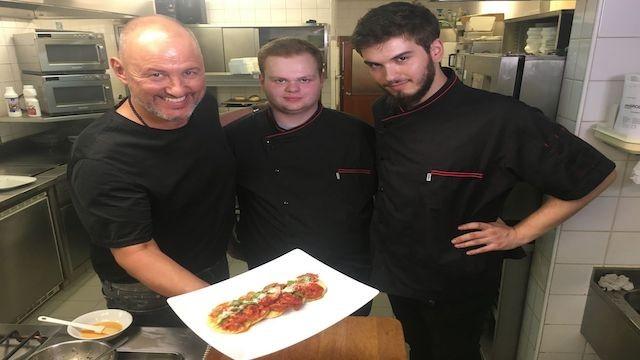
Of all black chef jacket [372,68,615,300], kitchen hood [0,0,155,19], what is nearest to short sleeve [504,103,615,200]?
black chef jacket [372,68,615,300]

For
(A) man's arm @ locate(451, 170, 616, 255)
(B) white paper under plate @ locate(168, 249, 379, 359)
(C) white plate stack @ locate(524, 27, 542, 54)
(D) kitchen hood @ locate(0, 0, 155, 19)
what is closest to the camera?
(B) white paper under plate @ locate(168, 249, 379, 359)

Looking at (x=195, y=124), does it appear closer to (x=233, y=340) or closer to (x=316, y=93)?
(x=316, y=93)

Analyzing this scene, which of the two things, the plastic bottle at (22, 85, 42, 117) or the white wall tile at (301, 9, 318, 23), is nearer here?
the plastic bottle at (22, 85, 42, 117)

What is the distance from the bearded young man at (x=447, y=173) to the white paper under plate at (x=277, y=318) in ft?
1.45

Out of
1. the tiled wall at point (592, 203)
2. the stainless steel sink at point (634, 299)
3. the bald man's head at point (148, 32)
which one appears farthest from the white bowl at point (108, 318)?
the stainless steel sink at point (634, 299)

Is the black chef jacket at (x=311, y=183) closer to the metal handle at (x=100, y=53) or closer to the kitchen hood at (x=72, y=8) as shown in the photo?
the kitchen hood at (x=72, y=8)

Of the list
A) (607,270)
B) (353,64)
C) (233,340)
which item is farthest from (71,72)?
(353,64)

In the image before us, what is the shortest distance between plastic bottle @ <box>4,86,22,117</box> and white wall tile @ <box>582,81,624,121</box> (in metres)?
3.38

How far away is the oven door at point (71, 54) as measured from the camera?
2.95 m

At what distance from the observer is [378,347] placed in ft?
3.36

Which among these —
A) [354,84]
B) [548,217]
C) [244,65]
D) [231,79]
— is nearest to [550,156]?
[548,217]

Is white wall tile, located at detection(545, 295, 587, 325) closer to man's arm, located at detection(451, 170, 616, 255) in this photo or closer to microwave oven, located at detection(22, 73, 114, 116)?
man's arm, located at detection(451, 170, 616, 255)

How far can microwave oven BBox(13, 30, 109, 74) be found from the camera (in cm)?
293

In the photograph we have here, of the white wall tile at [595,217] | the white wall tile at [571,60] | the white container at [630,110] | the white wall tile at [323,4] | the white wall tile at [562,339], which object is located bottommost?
the white wall tile at [562,339]
